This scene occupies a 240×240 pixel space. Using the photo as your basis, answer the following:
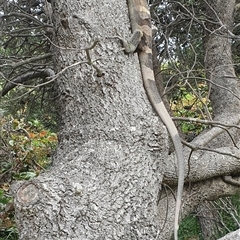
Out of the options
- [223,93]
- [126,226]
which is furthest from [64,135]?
[223,93]

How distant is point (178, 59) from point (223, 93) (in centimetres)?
79

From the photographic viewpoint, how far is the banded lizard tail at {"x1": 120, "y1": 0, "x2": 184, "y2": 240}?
2414mm

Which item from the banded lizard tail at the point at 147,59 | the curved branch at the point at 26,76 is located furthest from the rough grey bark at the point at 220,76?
the curved branch at the point at 26,76

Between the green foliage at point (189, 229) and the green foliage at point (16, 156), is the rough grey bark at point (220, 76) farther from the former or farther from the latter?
the green foliage at point (16, 156)

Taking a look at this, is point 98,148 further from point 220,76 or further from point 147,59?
point 220,76

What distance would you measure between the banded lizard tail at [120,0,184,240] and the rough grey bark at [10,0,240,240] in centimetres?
9

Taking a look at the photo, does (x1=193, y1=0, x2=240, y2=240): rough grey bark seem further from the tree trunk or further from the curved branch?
the tree trunk

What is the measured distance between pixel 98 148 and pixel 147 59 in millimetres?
803

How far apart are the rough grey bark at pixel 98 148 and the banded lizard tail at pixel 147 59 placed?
0.09m

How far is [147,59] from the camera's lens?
2.71 m

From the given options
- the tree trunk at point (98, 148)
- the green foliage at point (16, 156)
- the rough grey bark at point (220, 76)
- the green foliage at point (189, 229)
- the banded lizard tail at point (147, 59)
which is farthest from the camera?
the green foliage at point (189, 229)

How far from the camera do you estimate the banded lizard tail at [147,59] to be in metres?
2.41

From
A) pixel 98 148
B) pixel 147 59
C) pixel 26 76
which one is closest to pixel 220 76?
pixel 147 59

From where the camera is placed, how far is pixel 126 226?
1955 mm
